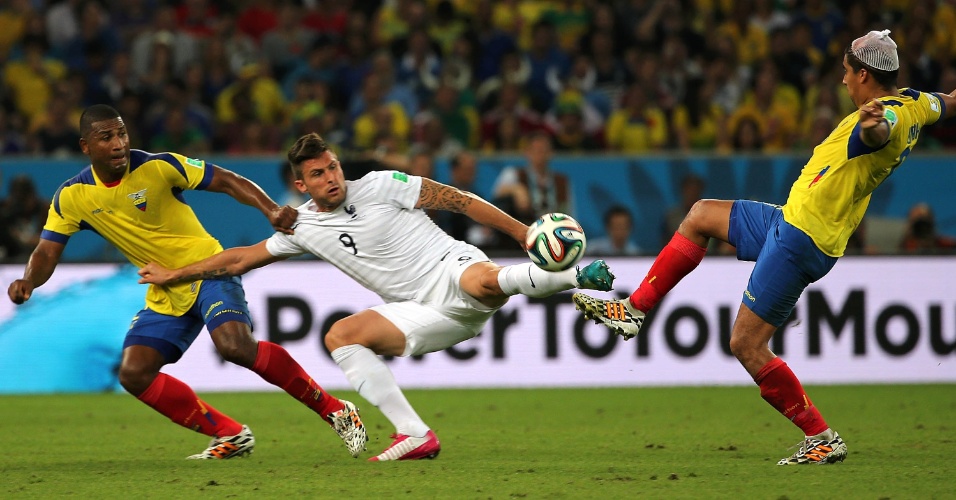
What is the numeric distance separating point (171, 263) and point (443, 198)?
177 cm

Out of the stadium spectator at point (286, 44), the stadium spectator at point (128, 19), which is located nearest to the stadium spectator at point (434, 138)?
the stadium spectator at point (286, 44)

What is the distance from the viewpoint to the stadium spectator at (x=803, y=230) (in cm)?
657

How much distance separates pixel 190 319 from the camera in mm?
7727

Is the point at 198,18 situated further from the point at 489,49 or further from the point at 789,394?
the point at 789,394

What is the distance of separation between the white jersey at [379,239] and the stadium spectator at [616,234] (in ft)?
20.5

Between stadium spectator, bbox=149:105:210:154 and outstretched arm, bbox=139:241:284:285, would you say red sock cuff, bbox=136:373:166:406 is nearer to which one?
outstretched arm, bbox=139:241:284:285

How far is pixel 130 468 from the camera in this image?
7.09m

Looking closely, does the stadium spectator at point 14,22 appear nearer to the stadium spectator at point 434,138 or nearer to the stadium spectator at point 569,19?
the stadium spectator at point 434,138

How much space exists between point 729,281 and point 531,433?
4.08 meters

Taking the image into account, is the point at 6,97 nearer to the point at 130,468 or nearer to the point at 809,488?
the point at 130,468

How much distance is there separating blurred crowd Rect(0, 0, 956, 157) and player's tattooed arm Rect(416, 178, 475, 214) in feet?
21.8

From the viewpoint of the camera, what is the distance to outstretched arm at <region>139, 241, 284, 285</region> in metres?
7.30

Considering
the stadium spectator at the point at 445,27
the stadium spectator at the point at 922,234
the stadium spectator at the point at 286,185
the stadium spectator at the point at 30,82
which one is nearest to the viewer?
the stadium spectator at the point at 922,234

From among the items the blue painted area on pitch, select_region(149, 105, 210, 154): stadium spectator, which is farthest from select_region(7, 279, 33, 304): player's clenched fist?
select_region(149, 105, 210, 154): stadium spectator
